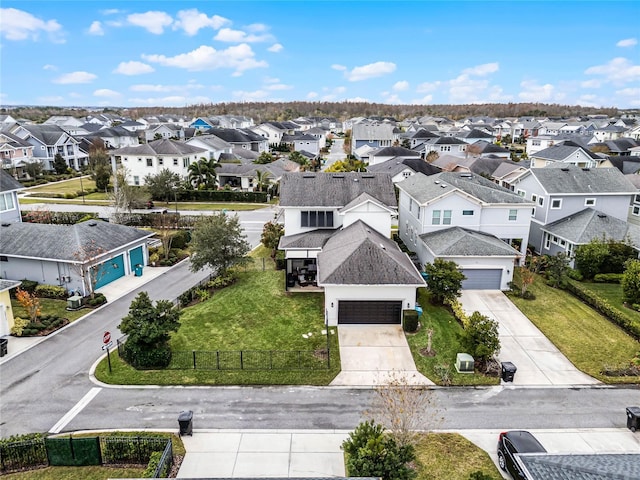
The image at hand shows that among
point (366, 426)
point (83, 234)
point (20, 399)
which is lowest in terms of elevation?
point (20, 399)

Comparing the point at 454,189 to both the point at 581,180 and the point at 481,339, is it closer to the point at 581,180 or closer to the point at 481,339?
the point at 581,180

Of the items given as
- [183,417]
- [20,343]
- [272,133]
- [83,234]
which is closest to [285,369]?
[183,417]

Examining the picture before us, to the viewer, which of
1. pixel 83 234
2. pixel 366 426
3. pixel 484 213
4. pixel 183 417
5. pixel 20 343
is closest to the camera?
pixel 366 426

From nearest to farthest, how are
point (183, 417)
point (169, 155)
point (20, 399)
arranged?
point (183, 417) < point (20, 399) < point (169, 155)

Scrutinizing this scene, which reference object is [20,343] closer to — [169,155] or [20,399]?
[20,399]

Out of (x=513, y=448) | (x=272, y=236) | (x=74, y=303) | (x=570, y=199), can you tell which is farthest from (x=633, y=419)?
(x=74, y=303)

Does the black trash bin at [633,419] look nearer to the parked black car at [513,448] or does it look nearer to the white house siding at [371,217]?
the parked black car at [513,448]

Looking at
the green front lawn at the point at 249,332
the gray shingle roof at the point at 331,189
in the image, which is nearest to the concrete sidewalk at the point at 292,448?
the green front lawn at the point at 249,332
